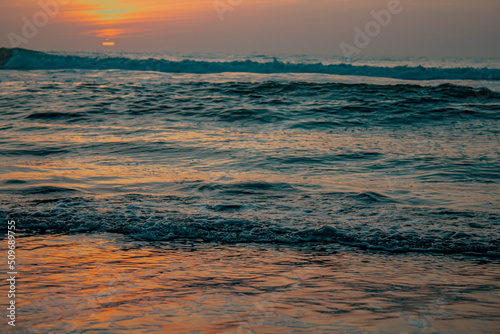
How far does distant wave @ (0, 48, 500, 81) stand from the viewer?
23672mm

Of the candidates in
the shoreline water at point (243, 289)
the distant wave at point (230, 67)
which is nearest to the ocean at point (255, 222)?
the shoreline water at point (243, 289)

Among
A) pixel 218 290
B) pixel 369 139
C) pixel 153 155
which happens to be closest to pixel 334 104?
pixel 369 139

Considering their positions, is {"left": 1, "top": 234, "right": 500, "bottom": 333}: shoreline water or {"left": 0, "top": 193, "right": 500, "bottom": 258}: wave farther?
{"left": 0, "top": 193, "right": 500, "bottom": 258}: wave

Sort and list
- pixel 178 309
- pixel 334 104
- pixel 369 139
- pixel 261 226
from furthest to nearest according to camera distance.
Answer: pixel 334 104 → pixel 369 139 → pixel 261 226 → pixel 178 309

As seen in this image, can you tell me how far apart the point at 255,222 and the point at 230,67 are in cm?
2437

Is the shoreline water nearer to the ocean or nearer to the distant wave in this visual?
the ocean

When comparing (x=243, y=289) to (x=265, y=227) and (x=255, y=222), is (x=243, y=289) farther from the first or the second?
(x=255, y=222)

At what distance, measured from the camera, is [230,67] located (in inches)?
1101

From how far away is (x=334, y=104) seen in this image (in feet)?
47.1

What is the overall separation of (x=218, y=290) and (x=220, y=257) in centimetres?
77

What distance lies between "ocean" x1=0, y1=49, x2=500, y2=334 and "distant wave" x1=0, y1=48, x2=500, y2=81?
40.6 feet

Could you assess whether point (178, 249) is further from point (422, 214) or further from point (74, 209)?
point (422, 214)

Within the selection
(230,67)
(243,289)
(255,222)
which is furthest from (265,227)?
(230,67)

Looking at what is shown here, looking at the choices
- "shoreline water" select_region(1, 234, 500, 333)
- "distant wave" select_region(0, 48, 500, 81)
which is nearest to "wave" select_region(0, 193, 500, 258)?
"shoreline water" select_region(1, 234, 500, 333)
